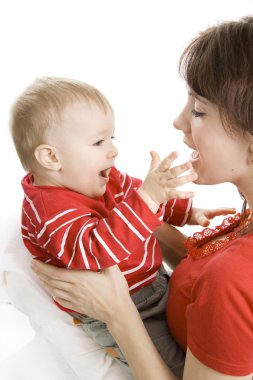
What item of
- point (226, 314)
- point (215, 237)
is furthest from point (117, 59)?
A: point (226, 314)

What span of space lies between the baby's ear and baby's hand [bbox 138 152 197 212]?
0.26m

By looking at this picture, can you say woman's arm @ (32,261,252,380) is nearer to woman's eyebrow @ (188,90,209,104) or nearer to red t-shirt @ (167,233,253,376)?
red t-shirt @ (167,233,253,376)

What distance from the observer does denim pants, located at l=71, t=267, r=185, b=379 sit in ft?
4.28

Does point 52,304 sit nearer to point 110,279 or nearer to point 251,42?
point 110,279

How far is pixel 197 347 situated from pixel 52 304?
551mm

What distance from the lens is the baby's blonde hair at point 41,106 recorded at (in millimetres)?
1284

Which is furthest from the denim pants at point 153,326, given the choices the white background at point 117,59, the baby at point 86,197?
the white background at point 117,59

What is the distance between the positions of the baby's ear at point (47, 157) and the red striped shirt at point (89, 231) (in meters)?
0.06

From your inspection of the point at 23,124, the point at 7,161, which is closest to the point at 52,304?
the point at 23,124

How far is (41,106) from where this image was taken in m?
1.28

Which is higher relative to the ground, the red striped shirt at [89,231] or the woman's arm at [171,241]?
the red striped shirt at [89,231]

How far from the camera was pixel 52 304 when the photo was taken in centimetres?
145

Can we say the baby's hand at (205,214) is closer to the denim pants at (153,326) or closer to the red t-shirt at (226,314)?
the denim pants at (153,326)

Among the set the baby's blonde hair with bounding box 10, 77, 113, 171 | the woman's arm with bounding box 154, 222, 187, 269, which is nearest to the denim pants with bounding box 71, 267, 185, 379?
the woman's arm with bounding box 154, 222, 187, 269
